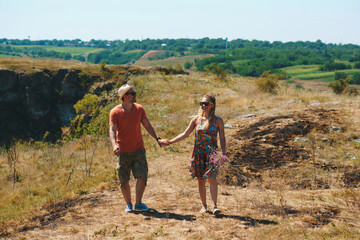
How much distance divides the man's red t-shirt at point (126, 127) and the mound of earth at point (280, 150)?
1.42 m

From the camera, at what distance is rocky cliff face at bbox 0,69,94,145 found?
34.2 meters

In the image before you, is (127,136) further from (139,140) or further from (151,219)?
(151,219)

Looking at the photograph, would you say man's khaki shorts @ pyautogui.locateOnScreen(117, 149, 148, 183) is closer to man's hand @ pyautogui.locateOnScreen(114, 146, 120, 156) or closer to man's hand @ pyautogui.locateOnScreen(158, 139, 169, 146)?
man's hand @ pyautogui.locateOnScreen(114, 146, 120, 156)

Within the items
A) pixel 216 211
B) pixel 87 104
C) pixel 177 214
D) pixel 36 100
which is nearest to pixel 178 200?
pixel 177 214

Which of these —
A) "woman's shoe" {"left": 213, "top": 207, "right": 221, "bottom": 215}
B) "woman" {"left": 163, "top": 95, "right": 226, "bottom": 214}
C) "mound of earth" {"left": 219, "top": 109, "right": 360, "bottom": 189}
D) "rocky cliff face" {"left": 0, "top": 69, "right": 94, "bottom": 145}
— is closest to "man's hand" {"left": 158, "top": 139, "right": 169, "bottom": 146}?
"woman" {"left": 163, "top": 95, "right": 226, "bottom": 214}

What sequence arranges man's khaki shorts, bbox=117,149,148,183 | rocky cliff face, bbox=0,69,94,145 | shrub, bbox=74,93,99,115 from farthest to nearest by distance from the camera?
rocky cliff face, bbox=0,69,94,145
shrub, bbox=74,93,99,115
man's khaki shorts, bbox=117,149,148,183

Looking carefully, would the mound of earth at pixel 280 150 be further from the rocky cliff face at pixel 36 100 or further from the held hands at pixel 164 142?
the rocky cliff face at pixel 36 100

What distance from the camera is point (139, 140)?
4.17 metres

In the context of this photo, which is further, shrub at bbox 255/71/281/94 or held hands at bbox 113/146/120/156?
shrub at bbox 255/71/281/94

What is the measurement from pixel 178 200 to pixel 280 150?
10.9ft

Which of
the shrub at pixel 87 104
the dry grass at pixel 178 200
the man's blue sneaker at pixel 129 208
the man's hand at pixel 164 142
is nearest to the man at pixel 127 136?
the man's blue sneaker at pixel 129 208

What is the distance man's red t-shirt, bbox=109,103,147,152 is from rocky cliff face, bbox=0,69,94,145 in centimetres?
3059

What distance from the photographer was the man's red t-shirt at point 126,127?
4.01 m

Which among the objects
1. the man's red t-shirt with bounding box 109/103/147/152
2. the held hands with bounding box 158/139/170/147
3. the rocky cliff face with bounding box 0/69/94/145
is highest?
the man's red t-shirt with bounding box 109/103/147/152
